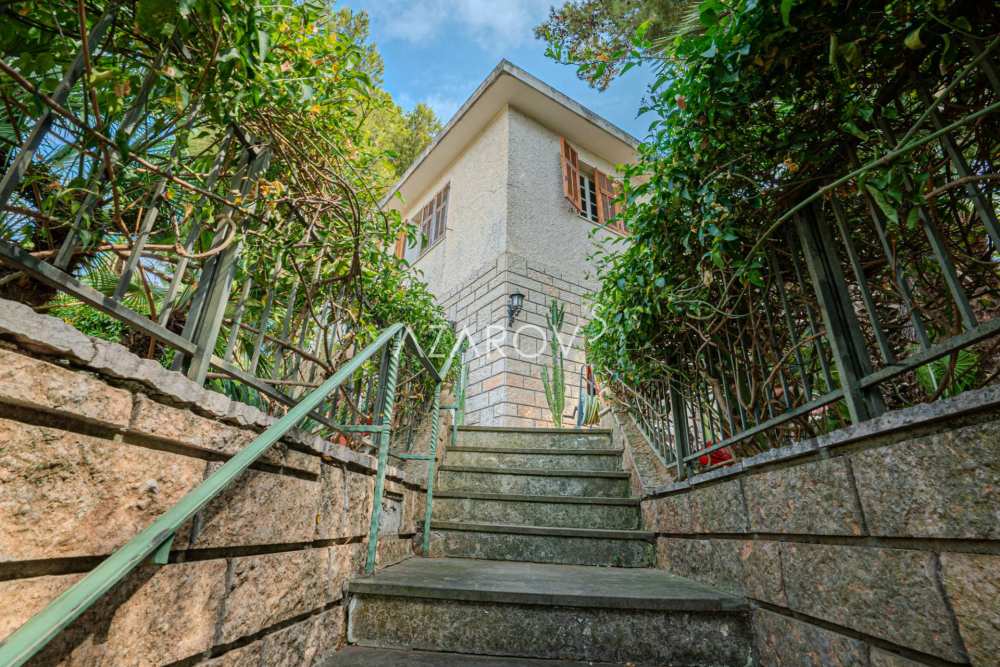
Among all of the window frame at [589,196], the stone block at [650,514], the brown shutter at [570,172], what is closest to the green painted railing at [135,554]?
the stone block at [650,514]

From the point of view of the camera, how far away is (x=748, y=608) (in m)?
1.58

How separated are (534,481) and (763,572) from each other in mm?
1759

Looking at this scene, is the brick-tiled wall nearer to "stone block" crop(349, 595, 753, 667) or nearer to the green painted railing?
"stone block" crop(349, 595, 753, 667)

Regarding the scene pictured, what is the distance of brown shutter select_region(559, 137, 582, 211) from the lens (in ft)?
23.5

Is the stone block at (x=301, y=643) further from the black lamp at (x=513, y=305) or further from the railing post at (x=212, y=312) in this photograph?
the black lamp at (x=513, y=305)

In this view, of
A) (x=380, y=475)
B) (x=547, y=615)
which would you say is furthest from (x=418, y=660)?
(x=380, y=475)

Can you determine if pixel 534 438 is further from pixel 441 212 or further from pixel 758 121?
pixel 441 212

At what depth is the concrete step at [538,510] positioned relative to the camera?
2771mm

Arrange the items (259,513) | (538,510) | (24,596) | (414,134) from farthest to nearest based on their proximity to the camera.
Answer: (414,134) → (538,510) → (259,513) → (24,596)

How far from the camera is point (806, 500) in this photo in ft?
4.45

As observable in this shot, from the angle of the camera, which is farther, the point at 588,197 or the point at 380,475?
the point at 588,197

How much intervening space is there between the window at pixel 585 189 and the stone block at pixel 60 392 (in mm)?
6915

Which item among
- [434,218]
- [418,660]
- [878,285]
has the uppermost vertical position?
[434,218]

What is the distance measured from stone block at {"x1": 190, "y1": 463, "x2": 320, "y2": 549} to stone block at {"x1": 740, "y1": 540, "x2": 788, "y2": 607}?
59.6 inches
